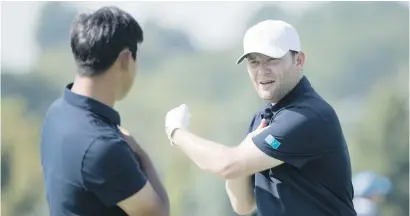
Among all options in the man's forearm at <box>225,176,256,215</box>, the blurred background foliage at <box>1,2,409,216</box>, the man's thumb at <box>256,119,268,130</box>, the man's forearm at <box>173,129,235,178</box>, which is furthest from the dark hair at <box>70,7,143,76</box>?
the blurred background foliage at <box>1,2,409,216</box>

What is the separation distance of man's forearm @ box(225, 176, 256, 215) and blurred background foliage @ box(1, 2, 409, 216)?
6.60m

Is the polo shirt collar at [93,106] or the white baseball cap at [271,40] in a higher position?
the white baseball cap at [271,40]

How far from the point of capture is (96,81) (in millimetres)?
1656

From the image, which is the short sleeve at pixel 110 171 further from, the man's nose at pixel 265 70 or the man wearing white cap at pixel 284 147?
the man's nose at pixel 265 70

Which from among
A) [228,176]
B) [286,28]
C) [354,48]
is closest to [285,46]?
[286,28]

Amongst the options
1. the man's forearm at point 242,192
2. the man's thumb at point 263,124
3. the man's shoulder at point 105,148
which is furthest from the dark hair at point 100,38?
the man's forearm at point 242,192

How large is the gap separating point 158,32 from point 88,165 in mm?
8472

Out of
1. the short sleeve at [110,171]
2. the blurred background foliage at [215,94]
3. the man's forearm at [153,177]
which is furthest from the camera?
the blurred background foliage at [215,94]

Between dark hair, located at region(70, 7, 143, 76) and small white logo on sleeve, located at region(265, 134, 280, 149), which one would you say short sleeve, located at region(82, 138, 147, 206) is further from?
small white logo on sleeve, located at region(265, 134, 280, 149)

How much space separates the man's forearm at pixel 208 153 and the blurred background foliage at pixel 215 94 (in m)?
6.86

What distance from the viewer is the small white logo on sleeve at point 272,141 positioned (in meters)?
2.13

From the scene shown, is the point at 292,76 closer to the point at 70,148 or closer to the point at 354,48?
the point at 70,148

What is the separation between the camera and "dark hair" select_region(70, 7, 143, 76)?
1.62 m

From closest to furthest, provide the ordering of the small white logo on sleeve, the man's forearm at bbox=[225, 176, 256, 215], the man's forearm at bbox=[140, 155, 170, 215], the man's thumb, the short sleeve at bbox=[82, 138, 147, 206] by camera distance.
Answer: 1. the short sleeve at bbox=[82, 138, 147, 206]
2. the man's forearm at bbox=[140, 155, 170, 215]
3. the small white logo on sleeve
4. the man's thumb
5. the man's forearm at bbox=[225, 176, 256, 215]
